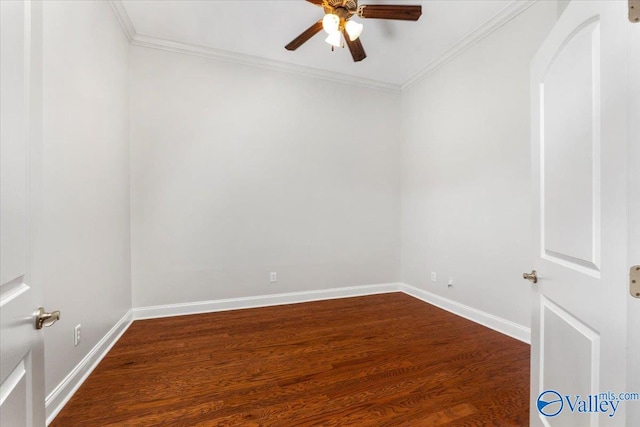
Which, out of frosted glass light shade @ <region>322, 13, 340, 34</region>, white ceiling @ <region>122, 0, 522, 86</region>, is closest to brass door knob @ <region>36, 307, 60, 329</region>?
frosted glass light shade @ <region>322, 13, 340, 34</region>

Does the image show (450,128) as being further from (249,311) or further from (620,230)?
(249,311)

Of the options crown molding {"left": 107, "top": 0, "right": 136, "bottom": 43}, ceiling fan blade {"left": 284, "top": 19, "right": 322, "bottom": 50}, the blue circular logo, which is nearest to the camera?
the blue circular logo

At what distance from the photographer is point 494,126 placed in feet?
8.66

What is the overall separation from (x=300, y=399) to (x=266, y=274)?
182 cm

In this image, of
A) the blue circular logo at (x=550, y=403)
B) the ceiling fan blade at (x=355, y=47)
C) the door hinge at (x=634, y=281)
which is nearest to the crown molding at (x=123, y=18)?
the ceiling fan blade at (x=355, y=47)

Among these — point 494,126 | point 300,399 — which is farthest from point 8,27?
point 494,126

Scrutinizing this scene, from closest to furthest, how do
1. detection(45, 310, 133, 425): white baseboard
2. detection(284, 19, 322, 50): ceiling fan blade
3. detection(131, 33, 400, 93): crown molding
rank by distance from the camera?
detection(45, 310, 133, 425): white baseboard
detection(284, 19, 322, 50): ceiling fan blade
detection(131, 33, 400, 93): crown molding

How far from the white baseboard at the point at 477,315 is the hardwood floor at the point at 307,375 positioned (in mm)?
89

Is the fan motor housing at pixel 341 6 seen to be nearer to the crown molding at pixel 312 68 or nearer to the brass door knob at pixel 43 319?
the crown molding at pixel 312 68

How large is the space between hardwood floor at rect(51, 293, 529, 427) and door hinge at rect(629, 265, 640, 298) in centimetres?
118

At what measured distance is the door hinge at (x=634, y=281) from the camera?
0.72m

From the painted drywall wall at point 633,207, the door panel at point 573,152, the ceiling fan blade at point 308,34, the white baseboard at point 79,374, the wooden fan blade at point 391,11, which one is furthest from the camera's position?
the ceiling fan blade at point 308,34

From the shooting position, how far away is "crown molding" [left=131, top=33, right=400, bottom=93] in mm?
2877

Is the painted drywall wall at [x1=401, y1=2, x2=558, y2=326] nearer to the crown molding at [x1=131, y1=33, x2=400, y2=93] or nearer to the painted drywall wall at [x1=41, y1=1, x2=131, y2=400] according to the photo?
the crown molding at [x1=131, y1=33, x2=400, y2=93]
